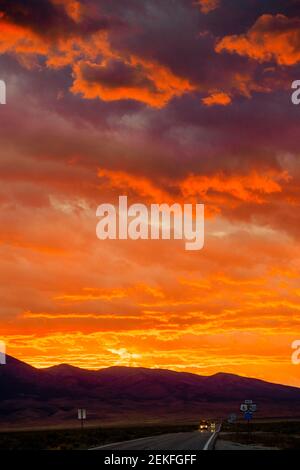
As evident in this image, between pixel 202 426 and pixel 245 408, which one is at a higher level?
pixel 245 408
